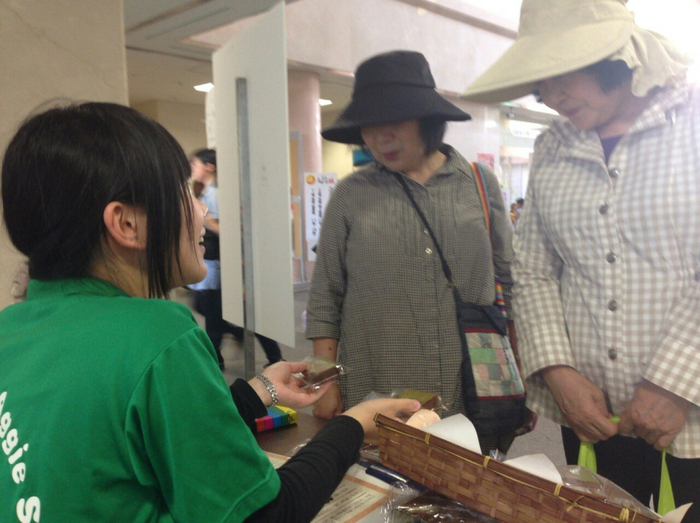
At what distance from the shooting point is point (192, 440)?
1.98 feet

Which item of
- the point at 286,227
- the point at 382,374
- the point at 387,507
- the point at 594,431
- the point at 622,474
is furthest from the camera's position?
the point at 382,374

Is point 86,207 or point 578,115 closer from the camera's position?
point 86,207

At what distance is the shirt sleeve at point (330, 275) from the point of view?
1467mm

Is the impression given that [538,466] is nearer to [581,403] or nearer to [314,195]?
[581,403]

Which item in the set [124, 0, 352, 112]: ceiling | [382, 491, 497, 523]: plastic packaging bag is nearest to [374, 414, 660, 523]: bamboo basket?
[382, 491, 497, 523]: plastic packaging bag

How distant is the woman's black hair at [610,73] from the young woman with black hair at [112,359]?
0.83 m

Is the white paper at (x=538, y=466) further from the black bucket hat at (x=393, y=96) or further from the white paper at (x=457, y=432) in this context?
the black bucket hat at (x=393, y=96)

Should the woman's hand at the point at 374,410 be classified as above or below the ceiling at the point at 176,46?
below

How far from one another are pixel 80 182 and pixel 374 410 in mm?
563

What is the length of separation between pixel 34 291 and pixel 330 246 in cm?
84

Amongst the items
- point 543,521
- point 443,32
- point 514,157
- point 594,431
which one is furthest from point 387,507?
point 514,157

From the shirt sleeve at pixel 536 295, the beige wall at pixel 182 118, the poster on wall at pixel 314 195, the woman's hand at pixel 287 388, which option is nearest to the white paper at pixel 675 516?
the shirt sleeve at pixel 536 295

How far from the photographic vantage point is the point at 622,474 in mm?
1181

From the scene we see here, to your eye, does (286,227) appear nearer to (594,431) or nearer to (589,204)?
(589,204)
